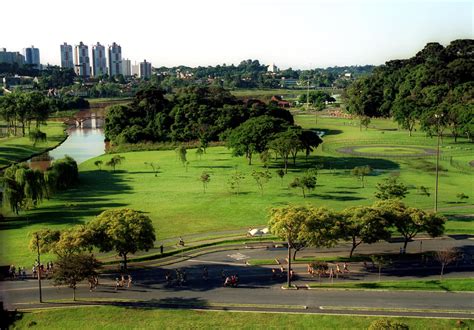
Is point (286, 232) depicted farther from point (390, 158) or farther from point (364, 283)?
point (390, 158)

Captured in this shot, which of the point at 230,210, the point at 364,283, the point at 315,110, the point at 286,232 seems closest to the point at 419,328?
the point at 364,283

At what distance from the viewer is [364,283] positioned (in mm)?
35438

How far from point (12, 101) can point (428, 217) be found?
4297 inches

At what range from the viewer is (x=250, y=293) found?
111ft

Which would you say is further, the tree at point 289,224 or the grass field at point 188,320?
the tree at point 289,224

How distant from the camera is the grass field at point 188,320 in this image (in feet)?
94.9

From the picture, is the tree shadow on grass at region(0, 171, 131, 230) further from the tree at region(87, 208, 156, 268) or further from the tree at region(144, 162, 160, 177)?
the tree at region(87, 208, 156, 268)

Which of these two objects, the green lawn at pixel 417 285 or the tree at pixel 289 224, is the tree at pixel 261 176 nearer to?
the tree at pixel 289 224

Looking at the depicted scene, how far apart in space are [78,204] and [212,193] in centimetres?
1575

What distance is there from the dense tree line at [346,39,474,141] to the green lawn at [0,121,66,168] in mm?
79008

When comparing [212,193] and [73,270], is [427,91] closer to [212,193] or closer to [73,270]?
[212,193]

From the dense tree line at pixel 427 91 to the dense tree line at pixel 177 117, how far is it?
3027cm

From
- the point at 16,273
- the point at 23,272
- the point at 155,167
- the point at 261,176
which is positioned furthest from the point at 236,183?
the point at 16,273

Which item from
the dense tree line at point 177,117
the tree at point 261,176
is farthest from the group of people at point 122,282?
the dense tree line at point 177,117
